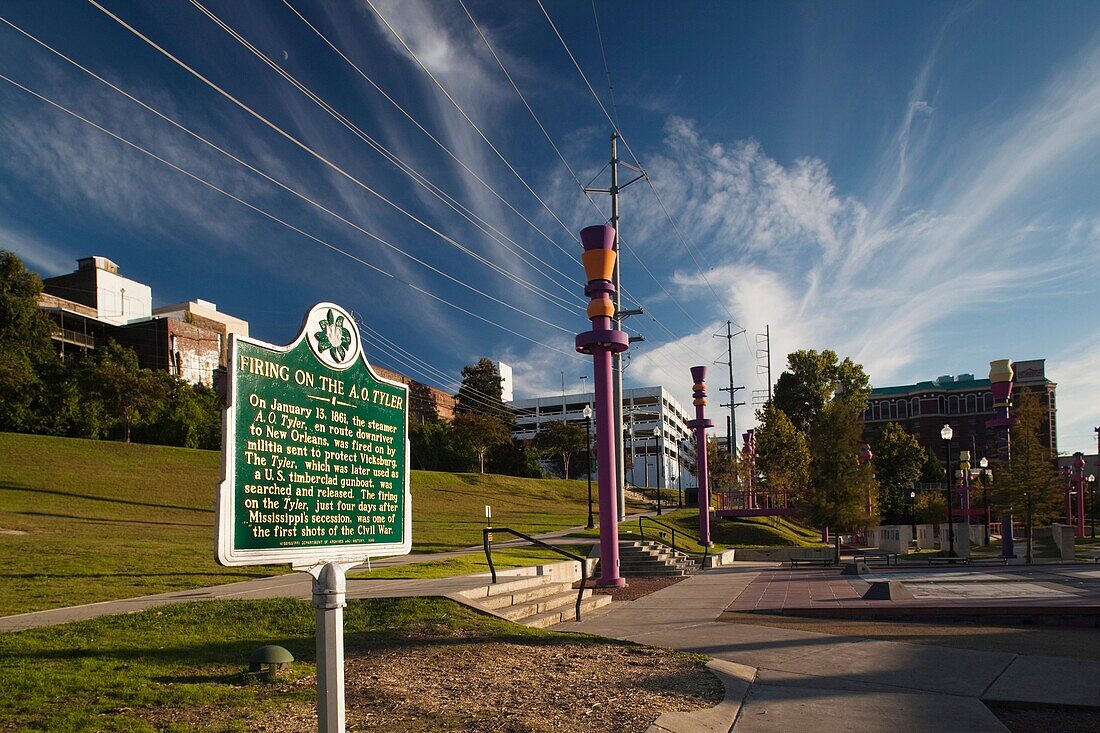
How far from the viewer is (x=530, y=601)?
12617mm

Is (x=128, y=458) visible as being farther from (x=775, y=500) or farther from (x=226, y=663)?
(x=775, y=500)

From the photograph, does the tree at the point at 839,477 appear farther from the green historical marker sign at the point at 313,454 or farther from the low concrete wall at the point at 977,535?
the green historical marker sign at the point at 313,454

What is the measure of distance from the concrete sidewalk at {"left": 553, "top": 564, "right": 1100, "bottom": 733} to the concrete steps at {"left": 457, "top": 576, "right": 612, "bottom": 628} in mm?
805

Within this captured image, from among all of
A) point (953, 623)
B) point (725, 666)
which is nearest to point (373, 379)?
point (725, 666)

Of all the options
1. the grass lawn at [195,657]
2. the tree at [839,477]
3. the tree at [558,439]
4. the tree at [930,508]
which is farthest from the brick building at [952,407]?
the grass lawn at [195,657]

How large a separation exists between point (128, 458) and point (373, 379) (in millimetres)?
41984

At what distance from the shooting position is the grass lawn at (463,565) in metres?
15.8

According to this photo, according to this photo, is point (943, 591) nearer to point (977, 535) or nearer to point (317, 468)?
point (317, 468)

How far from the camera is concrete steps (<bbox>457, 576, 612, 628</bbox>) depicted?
36.9 ft

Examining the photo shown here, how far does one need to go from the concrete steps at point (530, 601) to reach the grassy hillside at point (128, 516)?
6443 millimetres

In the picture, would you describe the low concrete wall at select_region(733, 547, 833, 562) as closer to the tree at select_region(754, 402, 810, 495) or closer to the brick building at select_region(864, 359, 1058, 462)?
the tree at select_region(754, 402, 810, 495)

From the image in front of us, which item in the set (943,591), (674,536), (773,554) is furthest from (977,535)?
(943,591)

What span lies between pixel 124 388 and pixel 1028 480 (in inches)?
1791

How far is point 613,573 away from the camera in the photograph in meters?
18.7
